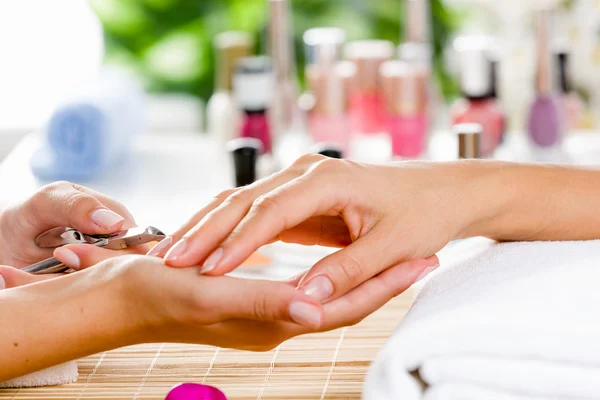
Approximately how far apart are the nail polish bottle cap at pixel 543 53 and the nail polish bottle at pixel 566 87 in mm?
33

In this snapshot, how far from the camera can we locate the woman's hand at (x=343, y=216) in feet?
2.45

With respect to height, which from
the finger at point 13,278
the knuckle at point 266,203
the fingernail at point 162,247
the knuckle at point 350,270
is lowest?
the finger at point 13,278

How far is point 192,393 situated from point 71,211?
301 mm

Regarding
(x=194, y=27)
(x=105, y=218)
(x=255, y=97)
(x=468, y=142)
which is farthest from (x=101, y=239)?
(x=194, y=27)

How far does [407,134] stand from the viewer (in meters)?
1.72

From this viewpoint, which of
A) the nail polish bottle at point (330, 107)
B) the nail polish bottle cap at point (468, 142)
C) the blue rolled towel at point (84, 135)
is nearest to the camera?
the nail polish bottle cap at point (468, 142)

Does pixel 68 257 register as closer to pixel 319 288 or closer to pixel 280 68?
pixel 319 288

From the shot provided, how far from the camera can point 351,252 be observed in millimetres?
770

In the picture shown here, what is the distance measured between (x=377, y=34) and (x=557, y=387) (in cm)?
218

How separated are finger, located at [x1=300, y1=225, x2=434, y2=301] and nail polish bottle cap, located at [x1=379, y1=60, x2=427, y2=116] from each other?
0.93 metres

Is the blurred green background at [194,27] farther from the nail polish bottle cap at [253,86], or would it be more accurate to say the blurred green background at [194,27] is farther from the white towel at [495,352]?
the white towel at [495,352]

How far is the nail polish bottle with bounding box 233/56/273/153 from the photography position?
1.65m

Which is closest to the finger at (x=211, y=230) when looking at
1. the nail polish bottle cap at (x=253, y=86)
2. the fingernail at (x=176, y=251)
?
the fingernail at (x=176, y=251)

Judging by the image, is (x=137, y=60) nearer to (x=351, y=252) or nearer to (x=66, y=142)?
(x=66, y=142)
